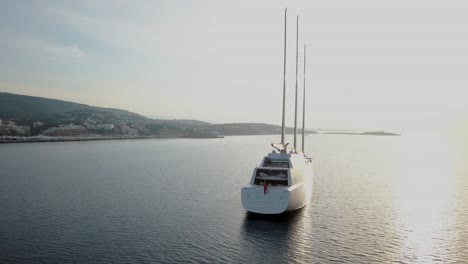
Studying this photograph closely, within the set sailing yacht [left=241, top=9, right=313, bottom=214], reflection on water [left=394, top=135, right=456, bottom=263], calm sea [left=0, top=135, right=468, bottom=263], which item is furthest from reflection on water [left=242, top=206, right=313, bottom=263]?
reflection on water [left=394, top=135, right=456, bottom=263]

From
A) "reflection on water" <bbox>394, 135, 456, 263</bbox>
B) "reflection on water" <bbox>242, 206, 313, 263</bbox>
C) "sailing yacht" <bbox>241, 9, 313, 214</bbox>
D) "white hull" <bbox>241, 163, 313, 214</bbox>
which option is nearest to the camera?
"reflection on water" <bbox>242, 206, 313, 263</bbox>

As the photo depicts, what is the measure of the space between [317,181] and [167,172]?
92.6ft

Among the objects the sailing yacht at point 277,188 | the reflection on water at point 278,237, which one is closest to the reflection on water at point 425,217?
the reflection on water at point 278,237

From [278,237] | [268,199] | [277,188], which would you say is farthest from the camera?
[277,188]

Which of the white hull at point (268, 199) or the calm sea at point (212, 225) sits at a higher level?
the white hull at point (268, 199)

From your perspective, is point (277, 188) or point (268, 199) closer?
point (268, 199)

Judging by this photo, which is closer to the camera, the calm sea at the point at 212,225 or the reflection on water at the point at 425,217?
the calm sea at the point at 212,225

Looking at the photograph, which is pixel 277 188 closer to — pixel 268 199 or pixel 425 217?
pixel 268 199

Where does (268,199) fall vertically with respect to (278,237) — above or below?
above

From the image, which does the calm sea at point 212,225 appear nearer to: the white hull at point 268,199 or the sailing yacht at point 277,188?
the white hull at point 268,199

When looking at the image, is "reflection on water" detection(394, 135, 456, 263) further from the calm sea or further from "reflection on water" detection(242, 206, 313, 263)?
"reflection on water" detection(242, 206, 313, 263)

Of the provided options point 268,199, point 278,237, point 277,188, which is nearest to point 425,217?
point 277,188

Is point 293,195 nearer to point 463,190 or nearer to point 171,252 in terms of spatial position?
point 171,252

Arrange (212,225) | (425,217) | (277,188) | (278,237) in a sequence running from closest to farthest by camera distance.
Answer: (278,237)
(212,225)
(277,188)
(425,217)
